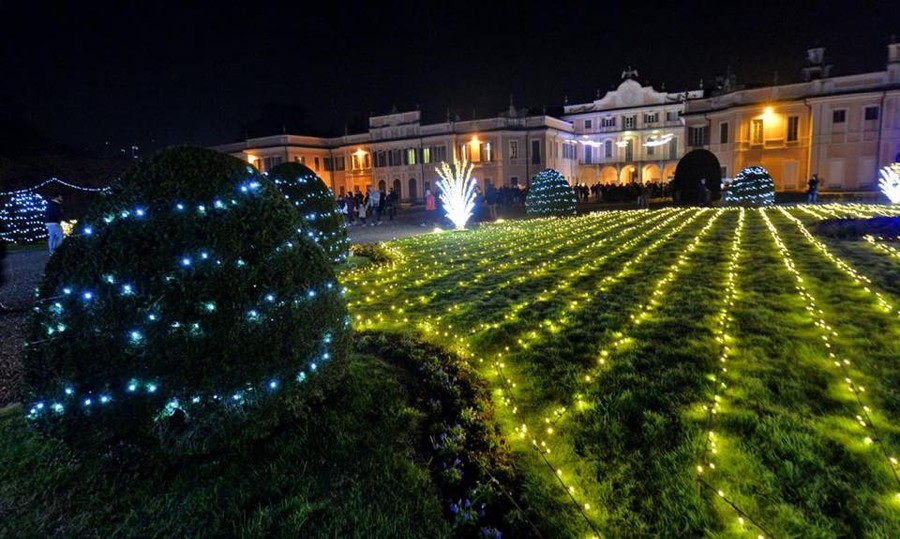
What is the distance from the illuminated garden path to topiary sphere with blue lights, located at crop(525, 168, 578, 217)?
15618 mm

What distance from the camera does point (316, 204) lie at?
1187cm

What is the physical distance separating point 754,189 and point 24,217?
109 ft

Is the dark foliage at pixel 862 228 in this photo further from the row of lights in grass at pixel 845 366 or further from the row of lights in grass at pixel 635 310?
the row of lights in grass at pixel 845 366

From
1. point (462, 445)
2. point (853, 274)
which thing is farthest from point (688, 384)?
point (853, 274)

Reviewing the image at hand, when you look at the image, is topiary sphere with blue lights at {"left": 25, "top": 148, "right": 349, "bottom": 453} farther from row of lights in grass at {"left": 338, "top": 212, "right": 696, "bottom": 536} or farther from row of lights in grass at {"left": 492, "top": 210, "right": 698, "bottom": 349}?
row of lights in grass at {"left": 492, "top": 210, "right": 698, "bottom": 349}

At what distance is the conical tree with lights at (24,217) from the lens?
19.5 metres

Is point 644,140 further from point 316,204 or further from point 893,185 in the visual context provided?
point 316,204

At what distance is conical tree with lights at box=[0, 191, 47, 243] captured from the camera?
19531 millimetres

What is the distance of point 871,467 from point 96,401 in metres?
4.70

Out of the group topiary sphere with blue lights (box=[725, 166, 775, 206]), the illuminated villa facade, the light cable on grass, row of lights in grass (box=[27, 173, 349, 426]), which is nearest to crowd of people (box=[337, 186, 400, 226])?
topiary sphere with blue lights (box=[725, 166, 775, 206])

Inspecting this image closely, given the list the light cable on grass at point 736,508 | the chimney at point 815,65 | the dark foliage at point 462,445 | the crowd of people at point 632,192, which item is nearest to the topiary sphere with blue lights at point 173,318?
the dark foliage at point 462,445

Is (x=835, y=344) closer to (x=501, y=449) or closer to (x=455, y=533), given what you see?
(x=501, y=449)

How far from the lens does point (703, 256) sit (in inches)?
423

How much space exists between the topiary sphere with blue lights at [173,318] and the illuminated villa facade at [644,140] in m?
44.7
